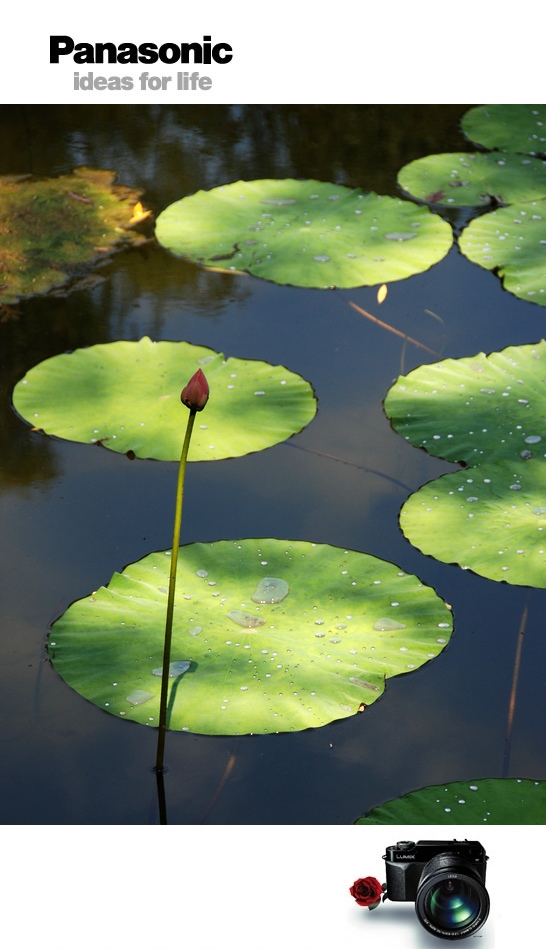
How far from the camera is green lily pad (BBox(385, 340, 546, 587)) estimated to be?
96.7 inches

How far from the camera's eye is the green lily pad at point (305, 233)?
3559 millimetres

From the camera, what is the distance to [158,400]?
2.93 metres

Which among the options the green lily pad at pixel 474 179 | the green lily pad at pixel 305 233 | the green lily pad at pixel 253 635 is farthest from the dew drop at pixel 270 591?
the green lily pad at pixel 474 179

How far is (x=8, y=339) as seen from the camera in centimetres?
327

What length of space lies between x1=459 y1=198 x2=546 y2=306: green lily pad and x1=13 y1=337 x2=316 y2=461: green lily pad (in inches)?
34.4

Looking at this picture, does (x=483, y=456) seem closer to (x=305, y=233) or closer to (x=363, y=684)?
(x=363, y=684)

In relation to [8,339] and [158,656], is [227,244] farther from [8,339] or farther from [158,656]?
[158,656]
